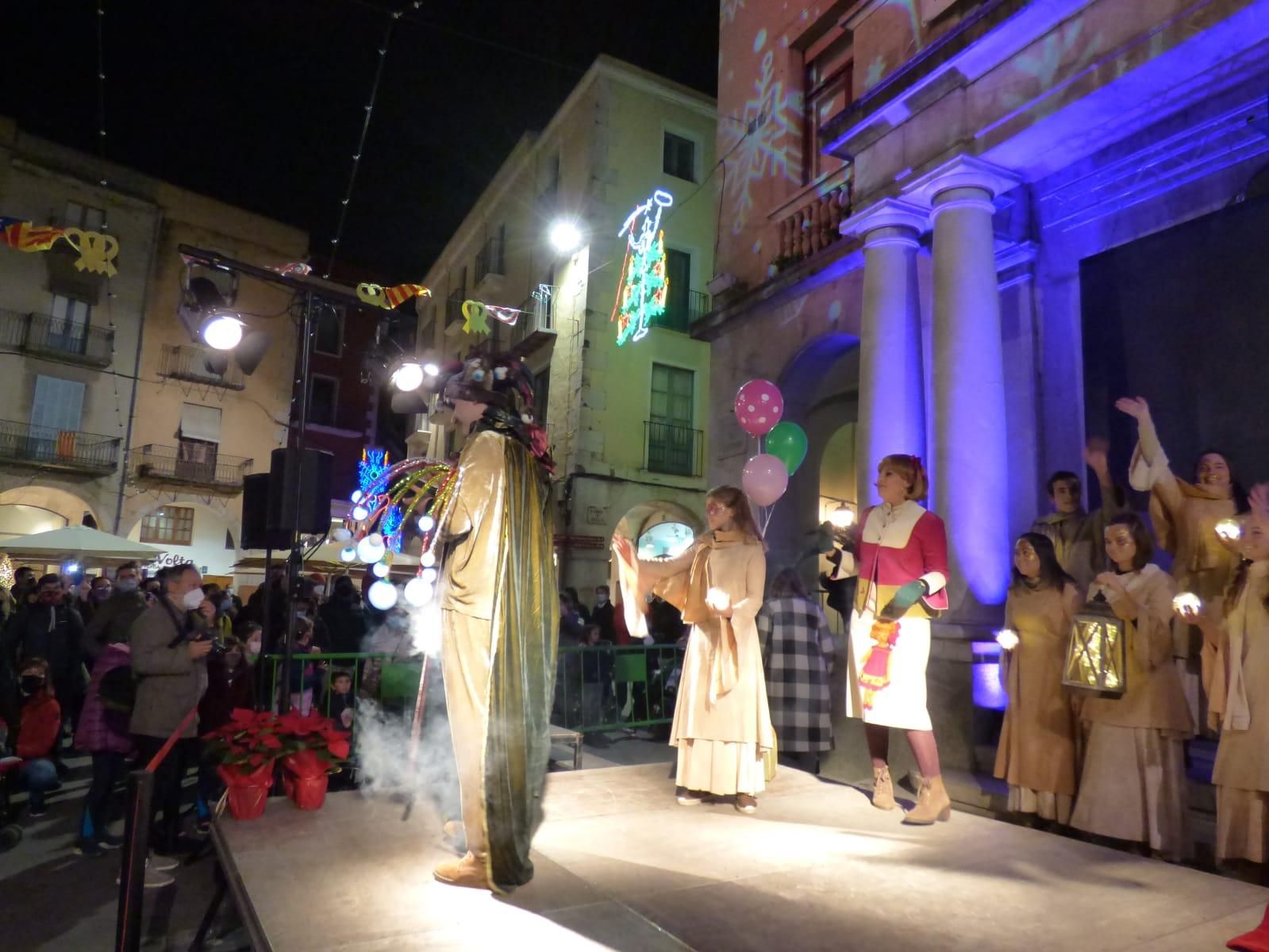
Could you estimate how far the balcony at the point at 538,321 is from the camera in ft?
71.2

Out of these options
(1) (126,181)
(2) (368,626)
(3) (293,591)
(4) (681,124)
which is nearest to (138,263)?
(1) (126,181)

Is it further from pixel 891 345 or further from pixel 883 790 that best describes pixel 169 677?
pixel 891 345

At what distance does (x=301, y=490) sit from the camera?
7.29 metres

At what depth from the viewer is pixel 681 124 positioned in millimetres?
22484

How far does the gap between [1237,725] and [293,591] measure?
5855mm

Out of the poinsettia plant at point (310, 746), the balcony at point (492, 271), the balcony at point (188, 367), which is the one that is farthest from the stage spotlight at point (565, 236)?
the poinsettia plant at point (310, 746)

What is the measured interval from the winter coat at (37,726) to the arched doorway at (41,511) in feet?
71.9

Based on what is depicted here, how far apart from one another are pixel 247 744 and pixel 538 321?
18.3 meters

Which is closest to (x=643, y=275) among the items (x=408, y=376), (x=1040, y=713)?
(x=408, y=376)

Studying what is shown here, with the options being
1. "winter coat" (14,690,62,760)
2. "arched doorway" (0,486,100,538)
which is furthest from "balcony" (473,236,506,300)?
"winter coat" (14,690,62,760)

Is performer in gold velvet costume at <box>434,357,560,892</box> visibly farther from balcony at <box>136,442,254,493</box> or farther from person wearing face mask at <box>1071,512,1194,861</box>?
balcony at <box>136,442,254,493</box>

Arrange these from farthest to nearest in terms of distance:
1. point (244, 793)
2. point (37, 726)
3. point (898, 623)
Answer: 1. point (37, 726)
2. point (898, 623)
3. point (244, 793)

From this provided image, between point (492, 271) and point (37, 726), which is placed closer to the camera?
point (37, 726)

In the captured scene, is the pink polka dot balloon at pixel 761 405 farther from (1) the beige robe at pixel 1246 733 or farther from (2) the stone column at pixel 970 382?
(1) the beige robe at pixel 1246 733
